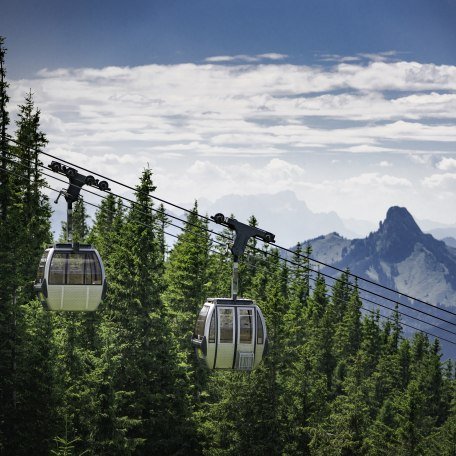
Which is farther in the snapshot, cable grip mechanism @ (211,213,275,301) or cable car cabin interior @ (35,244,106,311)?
cable car cabin interior @ (35,244,106,311)

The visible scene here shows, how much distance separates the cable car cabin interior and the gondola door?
3750 millimetres

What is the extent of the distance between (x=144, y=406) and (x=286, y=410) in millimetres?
10173

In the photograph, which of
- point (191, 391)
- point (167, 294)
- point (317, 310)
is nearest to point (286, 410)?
point (191, 391)

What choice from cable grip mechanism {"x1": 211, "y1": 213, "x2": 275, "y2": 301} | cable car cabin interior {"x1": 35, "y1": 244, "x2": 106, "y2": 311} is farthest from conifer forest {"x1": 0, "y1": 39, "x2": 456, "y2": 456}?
cable grip mechanism {"x1": 211, "y1": 213, "x2": 275, "y2": 301}

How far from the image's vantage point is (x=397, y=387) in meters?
100

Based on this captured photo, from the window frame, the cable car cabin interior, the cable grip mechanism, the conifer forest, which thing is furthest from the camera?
the conifer forest

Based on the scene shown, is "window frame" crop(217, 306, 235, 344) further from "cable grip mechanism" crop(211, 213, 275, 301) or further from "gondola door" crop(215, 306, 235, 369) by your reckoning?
"cable grip mechanism" crop(211, 213, 275, 301)

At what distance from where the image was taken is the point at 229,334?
20812 mm

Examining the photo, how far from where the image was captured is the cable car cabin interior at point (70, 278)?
830 inches

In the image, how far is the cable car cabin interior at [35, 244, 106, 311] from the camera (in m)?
21.1

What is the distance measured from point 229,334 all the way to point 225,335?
0.12 m

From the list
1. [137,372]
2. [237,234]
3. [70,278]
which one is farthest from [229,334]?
[137,372]

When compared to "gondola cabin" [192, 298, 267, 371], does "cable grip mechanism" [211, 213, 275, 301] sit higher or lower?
higher

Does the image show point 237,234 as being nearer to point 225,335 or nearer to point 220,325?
point 220,325
